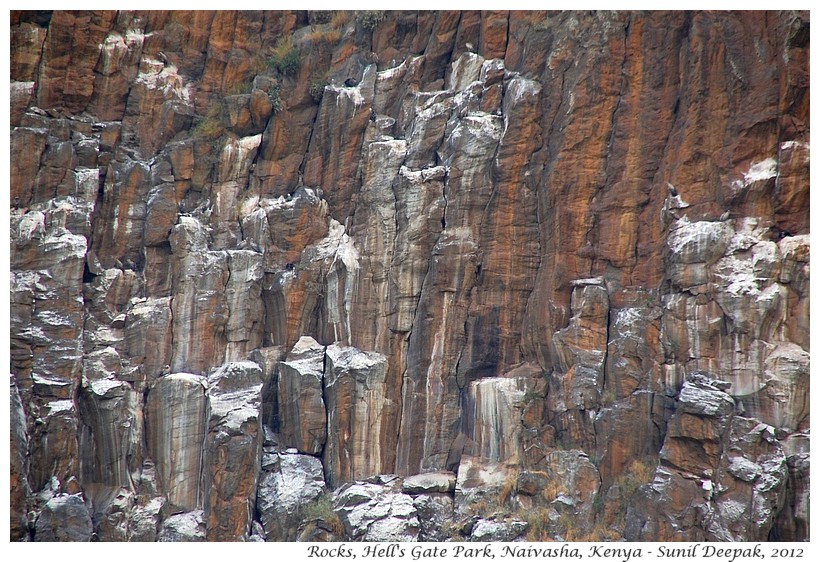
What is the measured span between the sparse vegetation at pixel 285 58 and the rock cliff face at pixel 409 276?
0.08 meters

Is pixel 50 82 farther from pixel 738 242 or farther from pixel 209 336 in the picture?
pixel 738 242

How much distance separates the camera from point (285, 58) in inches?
749

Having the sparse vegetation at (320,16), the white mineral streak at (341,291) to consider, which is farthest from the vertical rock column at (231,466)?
the sparse vegetation at (320,16)

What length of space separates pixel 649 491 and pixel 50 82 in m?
15.8

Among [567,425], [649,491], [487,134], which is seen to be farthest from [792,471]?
[487,134]

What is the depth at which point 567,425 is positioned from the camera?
16578mm

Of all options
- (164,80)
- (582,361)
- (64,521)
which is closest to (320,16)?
(164,80)

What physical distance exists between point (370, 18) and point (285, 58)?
223cm

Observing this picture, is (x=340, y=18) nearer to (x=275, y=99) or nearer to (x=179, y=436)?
(x=275, y=99)

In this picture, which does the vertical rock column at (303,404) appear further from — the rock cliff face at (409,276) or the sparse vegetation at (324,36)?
the sparse vegetation at (324,36)

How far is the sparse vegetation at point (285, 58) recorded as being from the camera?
1897 cm

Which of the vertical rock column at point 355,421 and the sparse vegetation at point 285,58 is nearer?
the vertical rock column at point 355,421

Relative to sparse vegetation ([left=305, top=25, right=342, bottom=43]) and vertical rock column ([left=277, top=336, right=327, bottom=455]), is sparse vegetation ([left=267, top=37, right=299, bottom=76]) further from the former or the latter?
vertical rock column ([left=277, top=336, right=327, bottom=455])

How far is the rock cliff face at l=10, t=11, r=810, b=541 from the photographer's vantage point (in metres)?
15.2
